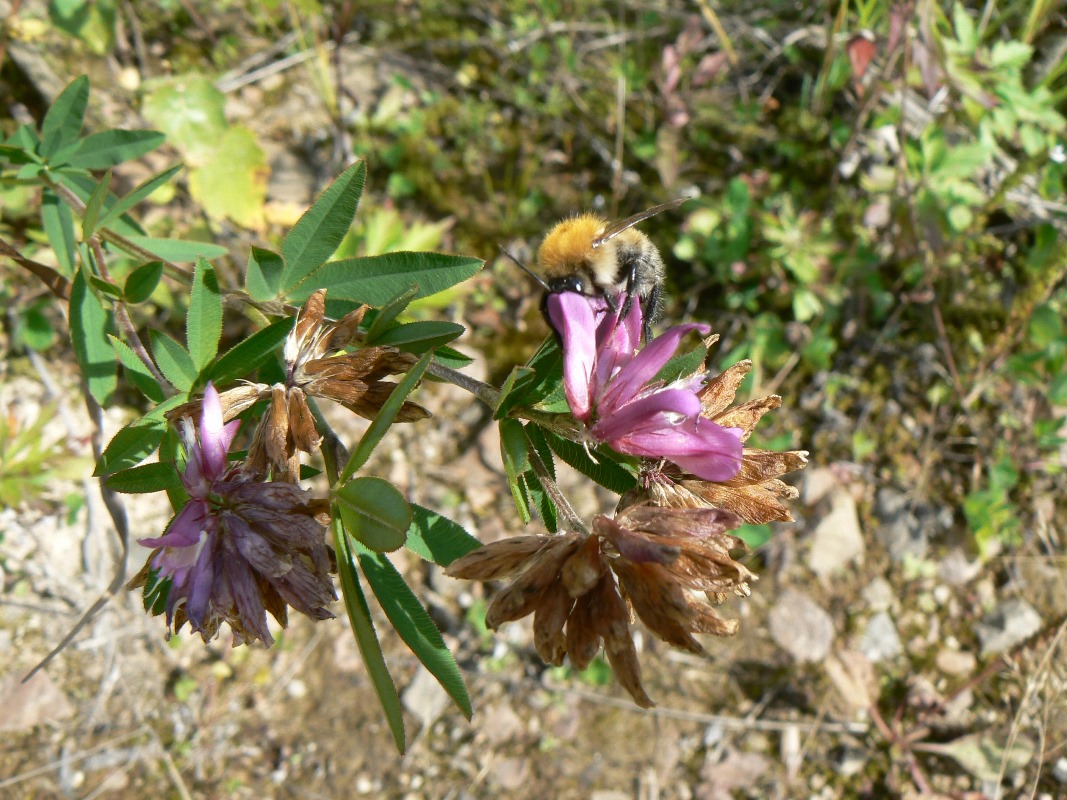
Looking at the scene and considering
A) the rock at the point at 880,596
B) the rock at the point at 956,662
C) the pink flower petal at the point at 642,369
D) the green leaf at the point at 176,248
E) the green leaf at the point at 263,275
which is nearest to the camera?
the pink flower petal at the point at 642,369

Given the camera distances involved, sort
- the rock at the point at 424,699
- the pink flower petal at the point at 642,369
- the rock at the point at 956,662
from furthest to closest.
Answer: the rock at the point at 956,662 → the rock at the point at 424,699 → the pink flower petal at the point at 642,369

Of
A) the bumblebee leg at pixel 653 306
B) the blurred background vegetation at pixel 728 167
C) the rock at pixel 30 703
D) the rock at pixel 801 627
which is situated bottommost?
the rock at pixel 801 627

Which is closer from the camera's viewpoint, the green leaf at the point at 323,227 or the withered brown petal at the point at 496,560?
the withered brown petal at the point at 496,560

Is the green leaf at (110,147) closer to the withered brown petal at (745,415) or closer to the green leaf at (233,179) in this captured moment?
the green leaf at (233,179)

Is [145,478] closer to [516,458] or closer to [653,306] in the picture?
[516,458]

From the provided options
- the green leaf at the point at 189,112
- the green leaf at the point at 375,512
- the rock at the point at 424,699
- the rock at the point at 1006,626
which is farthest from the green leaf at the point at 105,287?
the rock at the point at 1006,626

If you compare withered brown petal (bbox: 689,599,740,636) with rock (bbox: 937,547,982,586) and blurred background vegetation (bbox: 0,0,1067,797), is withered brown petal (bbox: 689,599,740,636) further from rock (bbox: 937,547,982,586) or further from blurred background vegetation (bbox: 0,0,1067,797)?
rock (bbox: 937,547,982,586)

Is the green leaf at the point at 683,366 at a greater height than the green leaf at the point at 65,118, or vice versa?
the green leaf at the point at 65,118

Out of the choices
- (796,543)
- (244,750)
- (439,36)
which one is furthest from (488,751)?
(439,36)
